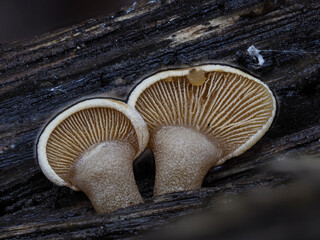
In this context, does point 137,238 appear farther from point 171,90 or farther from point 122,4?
point 122,4

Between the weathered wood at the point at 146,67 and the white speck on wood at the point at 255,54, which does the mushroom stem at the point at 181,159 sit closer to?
the weathered wood at the point at 146,67

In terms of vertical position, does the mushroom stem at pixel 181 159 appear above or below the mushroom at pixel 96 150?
below

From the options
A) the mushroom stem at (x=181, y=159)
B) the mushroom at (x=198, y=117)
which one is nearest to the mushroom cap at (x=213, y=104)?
the mushroom at (x=198, y=117)

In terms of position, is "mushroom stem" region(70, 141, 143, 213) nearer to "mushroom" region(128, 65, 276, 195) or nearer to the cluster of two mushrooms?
the cluster of two mushrooms

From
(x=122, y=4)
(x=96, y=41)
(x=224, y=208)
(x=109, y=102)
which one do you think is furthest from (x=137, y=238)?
(x=122, y=4)

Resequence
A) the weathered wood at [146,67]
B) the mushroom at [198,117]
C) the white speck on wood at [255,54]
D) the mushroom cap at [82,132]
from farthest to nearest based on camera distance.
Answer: the white speck on wood at [255,54], the weathered wood at [146,67], the mushroom at [198,117], the mushroom cap at [82,132]

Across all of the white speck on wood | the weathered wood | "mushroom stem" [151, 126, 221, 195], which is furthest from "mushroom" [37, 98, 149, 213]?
the white speck on wood

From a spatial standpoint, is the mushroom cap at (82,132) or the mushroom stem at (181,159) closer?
the mushroom cap at (82,132)

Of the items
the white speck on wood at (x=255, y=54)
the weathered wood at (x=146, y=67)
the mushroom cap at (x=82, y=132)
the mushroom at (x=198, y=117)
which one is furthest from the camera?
the white speck on wood at (x=255, y=54)
